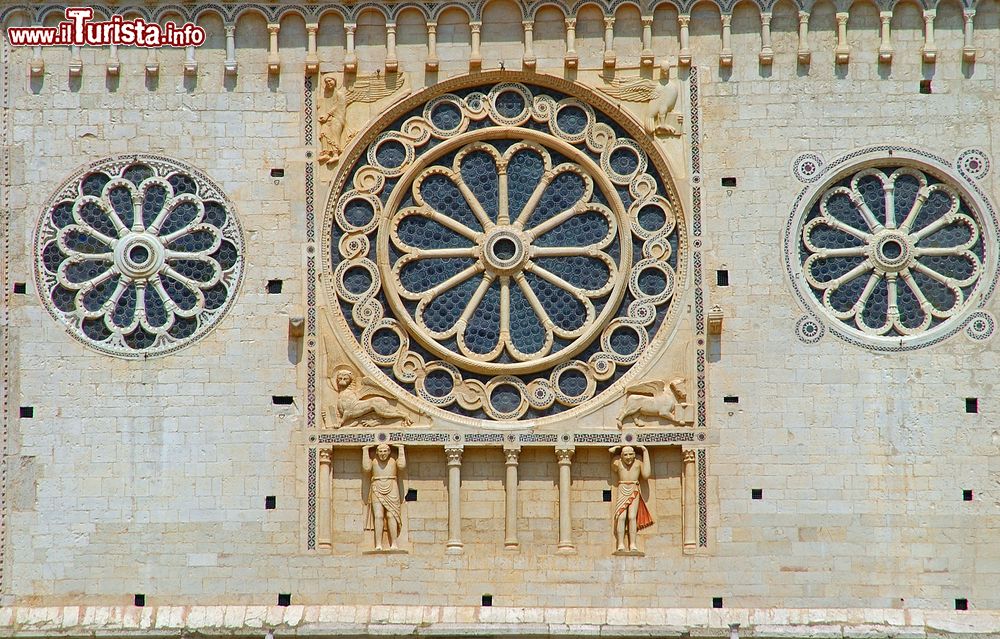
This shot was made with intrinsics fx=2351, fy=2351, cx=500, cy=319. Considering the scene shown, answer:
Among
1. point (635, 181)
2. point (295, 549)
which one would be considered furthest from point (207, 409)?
point (635, 181)

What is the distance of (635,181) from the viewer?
84.3ft

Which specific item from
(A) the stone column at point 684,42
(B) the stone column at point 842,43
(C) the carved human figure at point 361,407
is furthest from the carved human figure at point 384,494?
(B) the stone column at point 842,43

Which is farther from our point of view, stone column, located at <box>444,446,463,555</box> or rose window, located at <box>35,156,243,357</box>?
rose window, located at <box>35,156,243,357</box>

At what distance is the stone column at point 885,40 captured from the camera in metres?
25.5

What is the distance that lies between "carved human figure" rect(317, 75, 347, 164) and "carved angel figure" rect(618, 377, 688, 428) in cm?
414

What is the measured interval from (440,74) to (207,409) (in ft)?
14.7

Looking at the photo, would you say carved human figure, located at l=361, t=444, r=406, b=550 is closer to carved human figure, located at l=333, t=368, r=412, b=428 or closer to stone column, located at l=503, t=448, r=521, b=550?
carved human figure, located at l=333, t=368, r=412, b=428

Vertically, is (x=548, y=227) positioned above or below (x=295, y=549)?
above

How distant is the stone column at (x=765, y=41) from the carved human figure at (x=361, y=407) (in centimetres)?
549

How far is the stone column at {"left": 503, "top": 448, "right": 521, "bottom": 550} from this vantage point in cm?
2500

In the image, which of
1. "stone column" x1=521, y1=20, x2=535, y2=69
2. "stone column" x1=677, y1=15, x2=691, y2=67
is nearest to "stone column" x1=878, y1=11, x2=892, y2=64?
"stone column" x1=677, y1=15, x2=691, y2=67

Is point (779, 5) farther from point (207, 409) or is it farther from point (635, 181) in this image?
point (207, 409)

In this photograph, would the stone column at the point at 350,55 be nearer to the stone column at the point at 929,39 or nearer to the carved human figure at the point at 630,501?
the carved human figure at the point at 630,501

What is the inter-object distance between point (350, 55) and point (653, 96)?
11.0 feet
